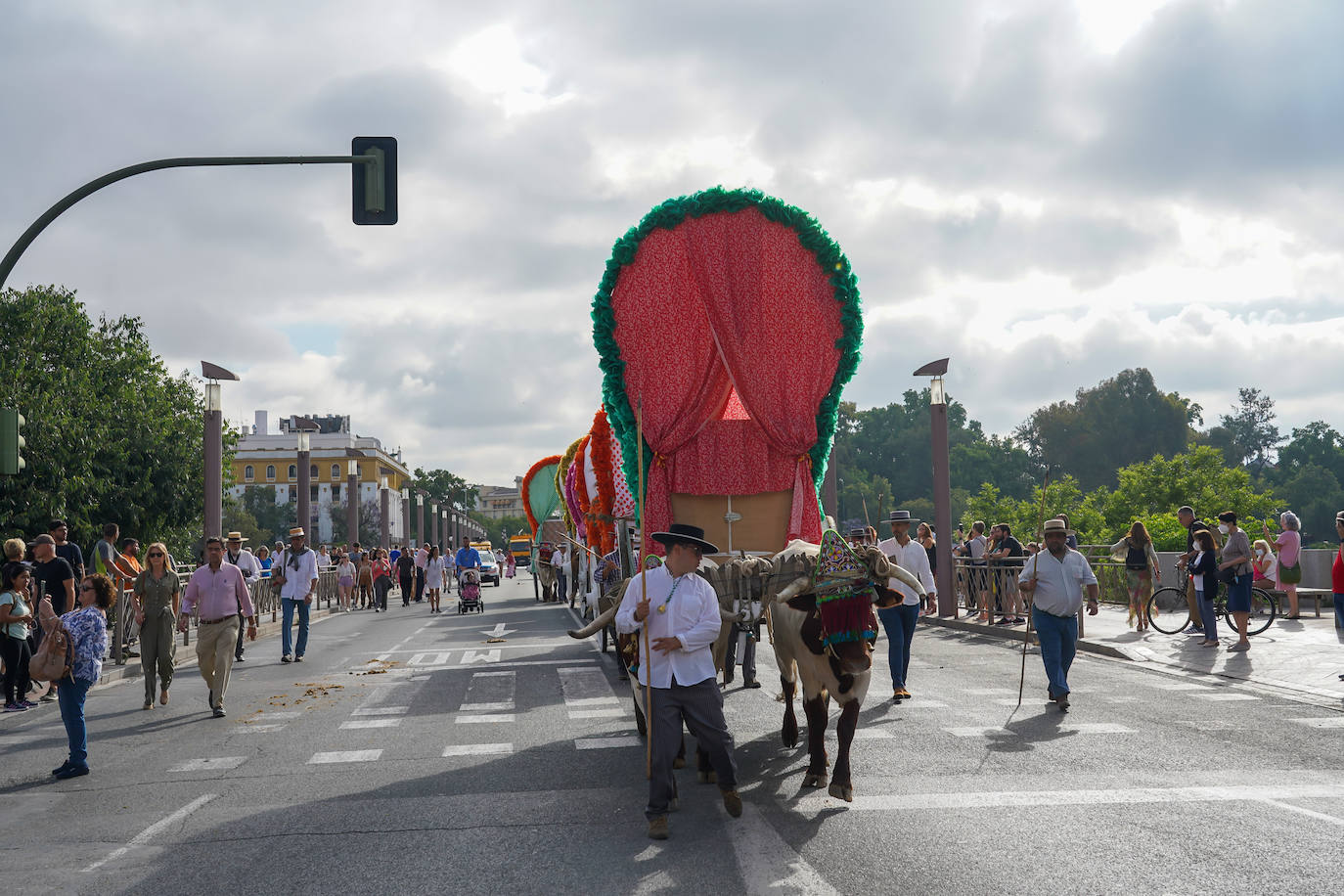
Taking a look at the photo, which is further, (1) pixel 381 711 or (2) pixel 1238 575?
(2) pixel 1238 575

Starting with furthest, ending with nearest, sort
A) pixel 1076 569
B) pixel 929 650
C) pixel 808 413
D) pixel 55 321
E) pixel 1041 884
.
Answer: pixel 55 321 < pixel 929 650 < pixel 1076 569 < pixel 808 413 < pixel 1041 884

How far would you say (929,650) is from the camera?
16.9 meters

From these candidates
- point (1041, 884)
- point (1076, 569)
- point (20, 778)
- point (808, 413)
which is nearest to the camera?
point (1041, 884)

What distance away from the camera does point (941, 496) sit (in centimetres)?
2330

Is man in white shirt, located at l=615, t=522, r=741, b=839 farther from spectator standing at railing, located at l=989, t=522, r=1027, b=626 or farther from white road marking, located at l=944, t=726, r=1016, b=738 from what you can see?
spectator standing at railing, located at l=989, t=522, r=1027, b=626

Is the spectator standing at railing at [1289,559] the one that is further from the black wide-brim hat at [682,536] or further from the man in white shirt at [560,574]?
the man in white shirt at [560,574]

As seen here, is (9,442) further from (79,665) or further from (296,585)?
(296,585)

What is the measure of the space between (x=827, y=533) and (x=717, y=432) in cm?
313

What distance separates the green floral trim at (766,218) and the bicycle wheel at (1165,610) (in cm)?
1002

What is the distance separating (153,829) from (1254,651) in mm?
13513

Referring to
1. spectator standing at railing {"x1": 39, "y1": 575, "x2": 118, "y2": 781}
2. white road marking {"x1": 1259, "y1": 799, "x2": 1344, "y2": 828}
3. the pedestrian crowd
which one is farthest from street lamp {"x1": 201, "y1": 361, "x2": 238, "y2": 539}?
white road marking {"x1": 1259, "y1": 799, "x2": 1344, "y2": 828}

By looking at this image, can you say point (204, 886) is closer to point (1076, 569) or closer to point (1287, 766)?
point (1287, 766)

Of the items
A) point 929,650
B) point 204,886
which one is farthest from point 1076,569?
point 204,886

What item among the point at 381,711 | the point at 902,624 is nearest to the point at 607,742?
the point at 381,711
